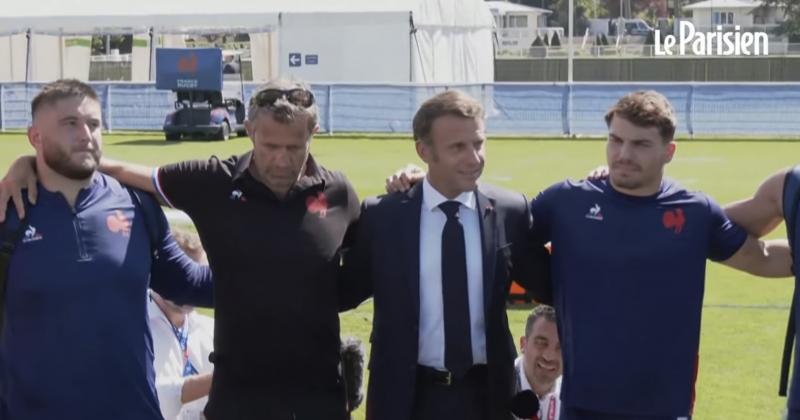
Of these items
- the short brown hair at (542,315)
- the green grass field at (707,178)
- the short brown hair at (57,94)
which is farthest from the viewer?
Result: the green grass field at (707,178)

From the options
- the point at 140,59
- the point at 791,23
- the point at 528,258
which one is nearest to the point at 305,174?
the point at 528,258

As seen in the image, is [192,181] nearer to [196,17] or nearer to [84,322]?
[84,322]

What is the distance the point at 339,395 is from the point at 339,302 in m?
0.35

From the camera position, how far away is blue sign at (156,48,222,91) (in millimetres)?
30047

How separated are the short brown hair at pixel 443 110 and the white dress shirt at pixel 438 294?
0.34 m

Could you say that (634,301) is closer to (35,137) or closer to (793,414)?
(793,414)

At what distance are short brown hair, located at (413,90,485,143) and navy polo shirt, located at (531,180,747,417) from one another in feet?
1.82

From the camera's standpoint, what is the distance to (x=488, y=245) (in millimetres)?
4945

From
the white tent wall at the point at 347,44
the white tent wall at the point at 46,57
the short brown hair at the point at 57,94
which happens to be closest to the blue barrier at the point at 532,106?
the white tent wall at the point at 347,44

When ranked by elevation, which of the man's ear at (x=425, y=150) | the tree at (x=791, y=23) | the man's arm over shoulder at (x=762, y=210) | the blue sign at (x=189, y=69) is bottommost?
the man's arm over shoulder at (x=762, y=210)

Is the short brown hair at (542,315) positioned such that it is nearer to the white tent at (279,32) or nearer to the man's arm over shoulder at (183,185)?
the man's arm over shoulder at (183,185)

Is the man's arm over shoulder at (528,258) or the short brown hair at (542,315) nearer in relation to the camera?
the man's arm over shoulder at (528,258)

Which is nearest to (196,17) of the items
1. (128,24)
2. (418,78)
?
(128,24)

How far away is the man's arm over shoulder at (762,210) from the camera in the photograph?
5.05 meters
